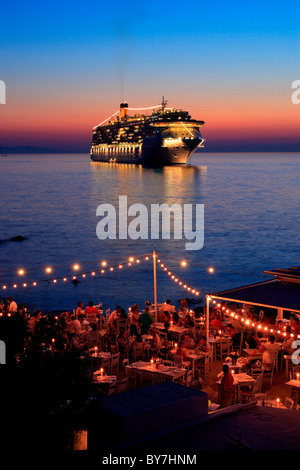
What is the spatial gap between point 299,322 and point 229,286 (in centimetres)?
1428

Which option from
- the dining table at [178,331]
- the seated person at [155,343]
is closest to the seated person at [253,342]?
the dining table at [178,331]

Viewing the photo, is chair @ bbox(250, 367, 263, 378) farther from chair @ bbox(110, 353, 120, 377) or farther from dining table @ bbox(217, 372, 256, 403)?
→ chair @ bbox(110, 353, 120, 377)

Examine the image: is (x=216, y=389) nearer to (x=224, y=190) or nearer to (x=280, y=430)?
(x=280, y=430)

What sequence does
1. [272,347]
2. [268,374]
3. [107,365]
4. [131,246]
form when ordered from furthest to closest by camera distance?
[131,246] → [107,365] → [272,347] → [268,374]

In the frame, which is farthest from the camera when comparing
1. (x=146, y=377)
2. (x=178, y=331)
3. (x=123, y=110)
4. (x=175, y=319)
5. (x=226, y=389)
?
(x=123, y=110)

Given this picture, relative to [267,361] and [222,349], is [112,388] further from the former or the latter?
[222,349]

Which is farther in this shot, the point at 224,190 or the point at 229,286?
the point at 224,190

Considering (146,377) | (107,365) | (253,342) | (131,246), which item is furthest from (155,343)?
(131,246)

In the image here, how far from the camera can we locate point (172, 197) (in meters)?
70.2

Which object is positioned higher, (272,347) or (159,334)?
(272,347)

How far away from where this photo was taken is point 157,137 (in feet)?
378

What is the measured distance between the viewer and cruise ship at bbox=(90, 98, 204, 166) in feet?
361

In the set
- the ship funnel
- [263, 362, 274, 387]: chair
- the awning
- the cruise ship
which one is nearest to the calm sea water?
the awning

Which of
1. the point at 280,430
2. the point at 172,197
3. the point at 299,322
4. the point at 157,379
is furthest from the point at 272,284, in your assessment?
the point at 172,197
